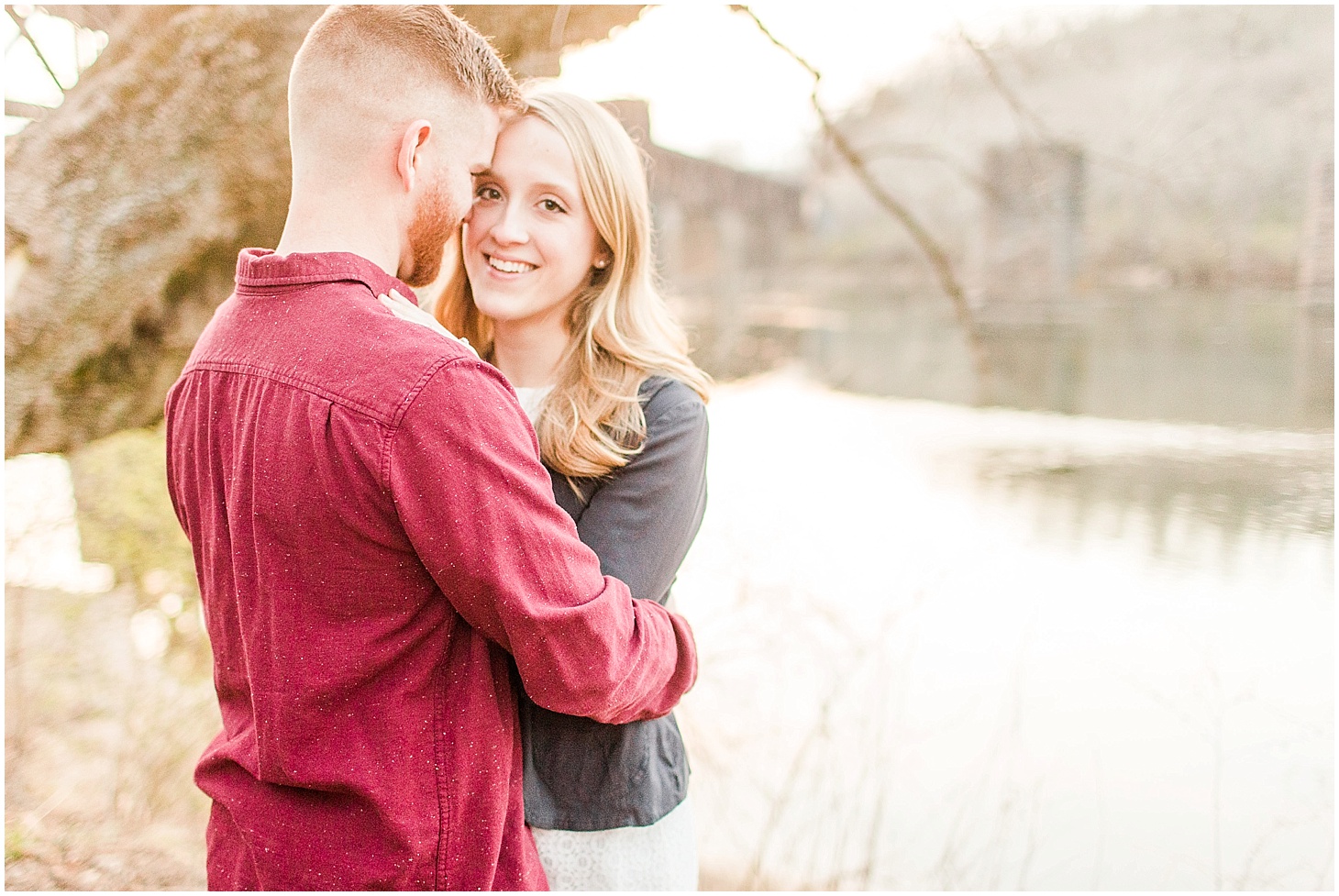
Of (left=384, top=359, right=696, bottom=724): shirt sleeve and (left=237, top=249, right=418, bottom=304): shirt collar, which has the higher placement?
(left=237, top=249, right=418, bottom=304): shirt collar

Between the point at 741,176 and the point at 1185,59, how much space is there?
2.65 meters

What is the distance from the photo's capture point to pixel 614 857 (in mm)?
1305

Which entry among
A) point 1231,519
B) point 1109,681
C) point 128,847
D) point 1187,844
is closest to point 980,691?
point 1109,681

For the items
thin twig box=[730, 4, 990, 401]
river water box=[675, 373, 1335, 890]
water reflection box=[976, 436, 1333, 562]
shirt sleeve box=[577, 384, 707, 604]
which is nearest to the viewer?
shirt sleeve box=[577, 384, 707, 604]

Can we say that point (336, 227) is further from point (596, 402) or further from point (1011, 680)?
point (1011, 680)

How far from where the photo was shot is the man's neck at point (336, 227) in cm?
105

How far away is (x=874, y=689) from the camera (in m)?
3.80

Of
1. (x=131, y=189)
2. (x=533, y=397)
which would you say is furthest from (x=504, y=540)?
(x=131, y=189)

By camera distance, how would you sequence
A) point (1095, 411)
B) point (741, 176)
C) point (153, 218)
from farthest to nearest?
point (1095, 411) < point (741, 176) < point (153, 218)

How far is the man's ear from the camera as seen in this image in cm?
106

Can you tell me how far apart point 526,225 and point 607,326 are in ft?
0.62

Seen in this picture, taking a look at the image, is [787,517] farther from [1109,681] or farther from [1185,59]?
[1185,59]

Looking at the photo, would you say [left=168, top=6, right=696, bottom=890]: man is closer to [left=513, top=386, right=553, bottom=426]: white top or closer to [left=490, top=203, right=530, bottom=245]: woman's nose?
[left=490, top=203, right=530, bottom=245]: woman's nose

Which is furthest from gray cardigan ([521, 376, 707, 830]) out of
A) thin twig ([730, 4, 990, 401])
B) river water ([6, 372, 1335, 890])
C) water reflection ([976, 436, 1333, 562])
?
water reflection ([976, 436, 1333, 562])
